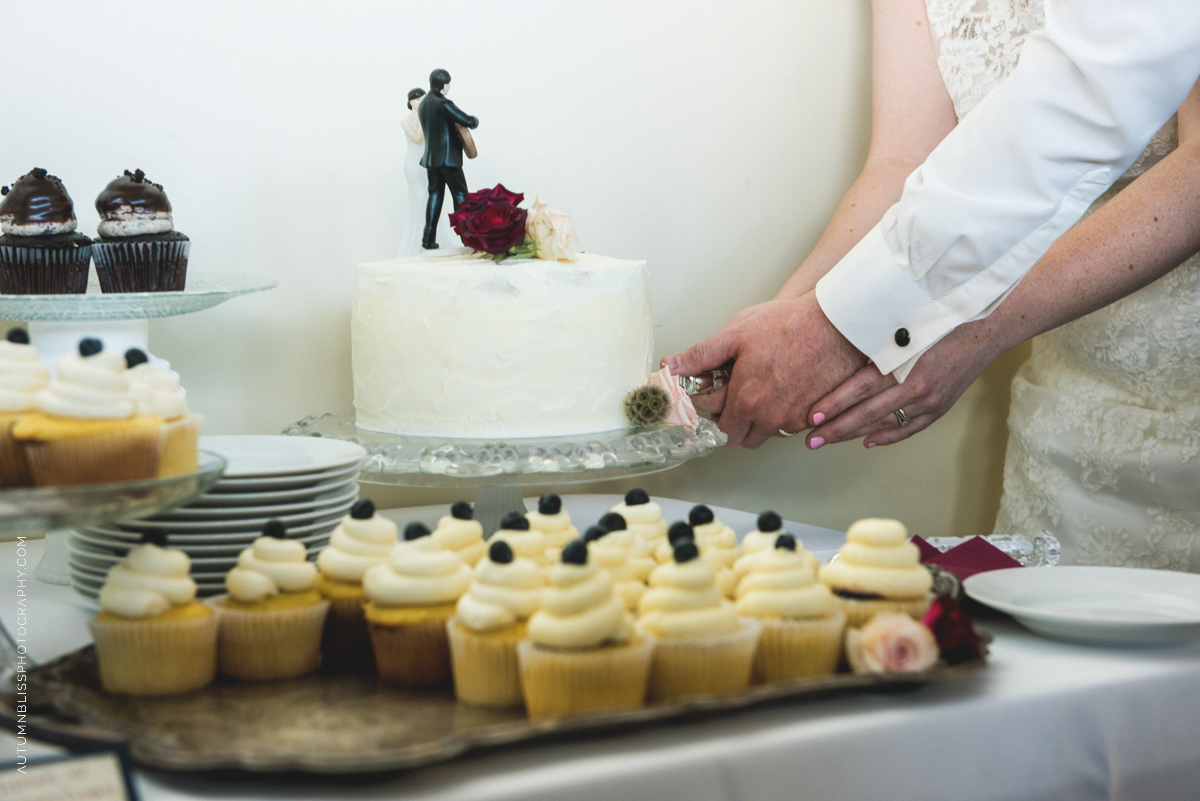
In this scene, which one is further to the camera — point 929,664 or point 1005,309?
point 1005,309

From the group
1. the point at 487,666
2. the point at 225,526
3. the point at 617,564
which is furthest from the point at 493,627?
the point at 225,526

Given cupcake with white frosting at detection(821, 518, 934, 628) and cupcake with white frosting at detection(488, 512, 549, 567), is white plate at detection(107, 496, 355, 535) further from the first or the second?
cupcake with white frosting at detection(821, 518, 934, 628)

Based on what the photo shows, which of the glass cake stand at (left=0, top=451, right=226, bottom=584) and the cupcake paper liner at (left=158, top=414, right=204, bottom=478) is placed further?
the cupcake paper liner at (left=158, top=414, right=204, bottom=478)

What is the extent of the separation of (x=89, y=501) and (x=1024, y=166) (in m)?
1.10

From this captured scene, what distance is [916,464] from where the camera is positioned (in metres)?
2.15

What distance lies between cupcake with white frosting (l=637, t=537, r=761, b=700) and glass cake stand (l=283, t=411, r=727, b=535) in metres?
0.40

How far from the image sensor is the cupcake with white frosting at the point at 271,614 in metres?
0.78

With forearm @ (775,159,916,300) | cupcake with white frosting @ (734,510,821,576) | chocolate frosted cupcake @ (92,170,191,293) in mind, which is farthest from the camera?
forearm @ (775,159,916,300)

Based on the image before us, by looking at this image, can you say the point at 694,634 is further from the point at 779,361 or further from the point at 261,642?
A: the point at 779,361

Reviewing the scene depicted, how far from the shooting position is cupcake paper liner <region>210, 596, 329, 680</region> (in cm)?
77

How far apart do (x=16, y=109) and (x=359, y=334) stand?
63 cm

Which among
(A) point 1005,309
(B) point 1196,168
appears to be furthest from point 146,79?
(B) point 1196,168

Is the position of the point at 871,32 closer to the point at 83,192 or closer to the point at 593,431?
the point at 593,431

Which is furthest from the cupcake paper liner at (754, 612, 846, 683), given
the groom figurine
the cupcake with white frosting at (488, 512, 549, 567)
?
the groom figurine
